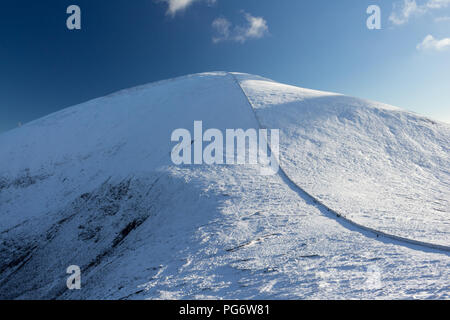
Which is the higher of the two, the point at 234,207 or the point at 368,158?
the point at 368,158

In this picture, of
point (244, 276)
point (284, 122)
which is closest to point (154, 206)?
point (244, 276)

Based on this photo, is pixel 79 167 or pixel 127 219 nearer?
pixel 127 219

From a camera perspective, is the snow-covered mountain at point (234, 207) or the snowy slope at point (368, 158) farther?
the snowy slope at point (368, 158)

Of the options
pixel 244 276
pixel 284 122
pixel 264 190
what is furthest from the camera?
pixel 284 122

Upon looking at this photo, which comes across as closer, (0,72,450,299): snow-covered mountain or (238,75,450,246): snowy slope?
(0,72,450,299): snow-covered mountain

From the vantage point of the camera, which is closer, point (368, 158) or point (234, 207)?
point (234, 207)
